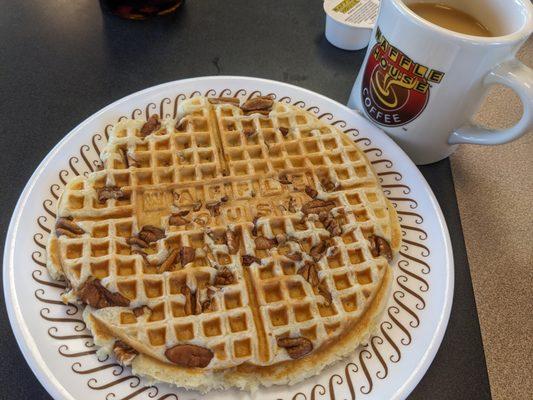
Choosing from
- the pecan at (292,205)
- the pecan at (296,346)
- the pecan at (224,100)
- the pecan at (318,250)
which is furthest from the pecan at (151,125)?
the pecan at (296,346)

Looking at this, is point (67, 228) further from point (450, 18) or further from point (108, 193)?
point (450, 18)

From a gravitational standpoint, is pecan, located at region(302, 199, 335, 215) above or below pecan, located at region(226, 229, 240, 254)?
above

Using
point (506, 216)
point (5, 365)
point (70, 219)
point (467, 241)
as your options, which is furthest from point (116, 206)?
point (506, 216)

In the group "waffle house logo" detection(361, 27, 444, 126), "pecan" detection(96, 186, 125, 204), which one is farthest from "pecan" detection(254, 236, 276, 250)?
"waffle house logo" detection(361, 27, 444, 126)

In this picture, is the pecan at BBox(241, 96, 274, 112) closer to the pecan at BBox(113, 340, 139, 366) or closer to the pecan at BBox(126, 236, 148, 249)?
the pecan at BBox(126, 236, 148, 249)

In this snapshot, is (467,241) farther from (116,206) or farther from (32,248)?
(32,248)

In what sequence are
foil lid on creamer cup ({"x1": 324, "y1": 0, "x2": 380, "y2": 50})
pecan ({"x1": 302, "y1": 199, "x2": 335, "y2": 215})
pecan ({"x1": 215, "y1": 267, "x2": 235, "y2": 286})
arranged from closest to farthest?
A: pecan ({"x1": 215, "y1": 267, "x2": 235, "y2": 286})
pecan ({"x1": 302, "y1": 199, "x2": 335, "y2": 215})
foil lid on creamer cup ({"x1": 324, "y1": 0, "x2": 380, "y2": 50})

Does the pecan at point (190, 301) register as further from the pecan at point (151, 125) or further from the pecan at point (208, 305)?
the pecan at point (151, 125)

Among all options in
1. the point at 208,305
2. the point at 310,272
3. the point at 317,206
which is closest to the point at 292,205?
the point at 317,206
